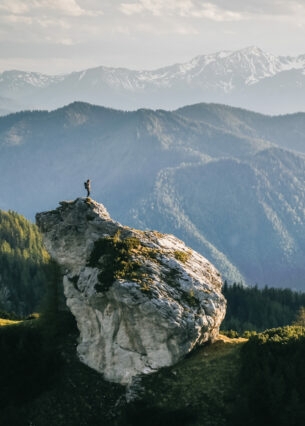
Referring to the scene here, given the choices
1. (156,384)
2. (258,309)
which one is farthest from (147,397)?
(258,309)

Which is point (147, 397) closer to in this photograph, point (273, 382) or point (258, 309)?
point (273, 382)

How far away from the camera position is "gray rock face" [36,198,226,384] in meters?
54.3

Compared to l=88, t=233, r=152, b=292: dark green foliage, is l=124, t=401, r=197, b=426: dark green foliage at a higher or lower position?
lower

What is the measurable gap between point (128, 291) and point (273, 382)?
14.7m

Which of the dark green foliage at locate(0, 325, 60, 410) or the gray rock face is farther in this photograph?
the dark green foliage at locate(0, 325, 60, 410)

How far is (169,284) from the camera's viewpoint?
57.2m

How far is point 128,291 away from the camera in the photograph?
54.6 m

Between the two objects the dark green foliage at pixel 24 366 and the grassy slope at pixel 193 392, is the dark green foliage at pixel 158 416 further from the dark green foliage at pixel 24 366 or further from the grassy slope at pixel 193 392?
the dark green foliage at pixel 24 366

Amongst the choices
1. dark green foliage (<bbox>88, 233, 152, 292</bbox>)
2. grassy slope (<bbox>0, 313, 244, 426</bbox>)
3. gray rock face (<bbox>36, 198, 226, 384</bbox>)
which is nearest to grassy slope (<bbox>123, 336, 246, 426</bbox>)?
grassy slope (<bbox>0, 313, 244, 426</bbox>)

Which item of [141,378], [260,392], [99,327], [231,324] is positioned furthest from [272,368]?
[231,324]

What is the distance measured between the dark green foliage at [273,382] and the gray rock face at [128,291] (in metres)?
5.87

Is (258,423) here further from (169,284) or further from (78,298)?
(78,298)

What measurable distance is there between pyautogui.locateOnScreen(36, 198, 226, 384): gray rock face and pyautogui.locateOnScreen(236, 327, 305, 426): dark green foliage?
587 centimetres

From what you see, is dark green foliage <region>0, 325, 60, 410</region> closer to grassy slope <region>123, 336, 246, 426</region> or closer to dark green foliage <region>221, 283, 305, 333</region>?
grassy slope <region>123, 336, 246, 426</region>
